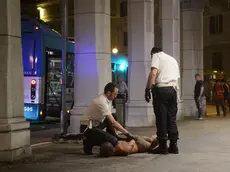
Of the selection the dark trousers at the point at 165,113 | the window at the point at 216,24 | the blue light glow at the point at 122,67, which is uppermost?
the window at the point at 216,24

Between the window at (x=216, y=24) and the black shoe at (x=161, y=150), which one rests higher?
the window at (x=216, y=24)

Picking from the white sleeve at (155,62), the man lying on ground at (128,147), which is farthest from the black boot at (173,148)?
the white sleeve at (155,62)

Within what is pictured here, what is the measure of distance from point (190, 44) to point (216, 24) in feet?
79.9

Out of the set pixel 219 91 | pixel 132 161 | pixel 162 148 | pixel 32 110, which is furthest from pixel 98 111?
pixel 219 91

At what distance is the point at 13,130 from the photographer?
8023 millimetres

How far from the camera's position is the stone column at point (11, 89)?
798 cm

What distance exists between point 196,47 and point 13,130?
13.9 m

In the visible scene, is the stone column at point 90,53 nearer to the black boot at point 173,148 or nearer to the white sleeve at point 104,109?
the white sleeve at point 104,109

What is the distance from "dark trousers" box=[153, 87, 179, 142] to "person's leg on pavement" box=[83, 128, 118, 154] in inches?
37.6

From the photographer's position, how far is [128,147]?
8641mm

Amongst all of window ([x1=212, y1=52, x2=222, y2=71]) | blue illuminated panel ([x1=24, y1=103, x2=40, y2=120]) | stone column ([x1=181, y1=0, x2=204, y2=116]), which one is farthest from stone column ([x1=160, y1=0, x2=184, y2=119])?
window ([x1=212, y1=52, x2=222, y2=71])

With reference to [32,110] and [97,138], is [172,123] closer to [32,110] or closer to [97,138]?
[97,138]

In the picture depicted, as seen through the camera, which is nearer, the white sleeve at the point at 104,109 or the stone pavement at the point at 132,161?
the stone pavement at the point at 132,161

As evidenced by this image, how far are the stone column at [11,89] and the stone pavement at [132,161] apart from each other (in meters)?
0.34
